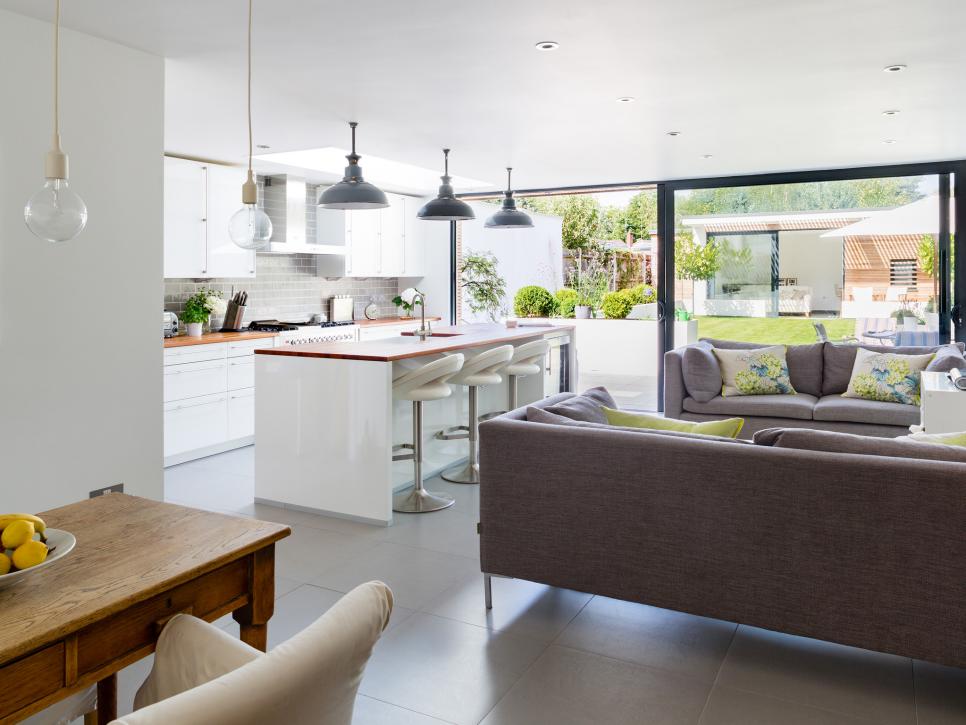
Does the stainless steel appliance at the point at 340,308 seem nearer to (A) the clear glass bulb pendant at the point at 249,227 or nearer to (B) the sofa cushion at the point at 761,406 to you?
(B) the sofa cushion at the point at 761,406

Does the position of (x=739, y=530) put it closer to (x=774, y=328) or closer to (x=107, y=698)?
(x=107, y=698)

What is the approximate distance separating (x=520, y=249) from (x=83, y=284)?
7843mm

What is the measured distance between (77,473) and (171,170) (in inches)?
132

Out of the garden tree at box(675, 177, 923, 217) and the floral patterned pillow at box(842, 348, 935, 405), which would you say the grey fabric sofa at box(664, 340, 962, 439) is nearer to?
the floral patterned pillow at box(842, 348, 935, 405)

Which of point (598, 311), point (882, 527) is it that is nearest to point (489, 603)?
point (882, 527)

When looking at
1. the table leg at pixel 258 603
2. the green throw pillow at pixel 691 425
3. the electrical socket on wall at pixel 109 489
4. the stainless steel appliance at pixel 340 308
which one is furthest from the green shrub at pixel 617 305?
the table leg at pixel 258 603

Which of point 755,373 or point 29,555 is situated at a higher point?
point 755,373

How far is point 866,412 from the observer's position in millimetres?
5656

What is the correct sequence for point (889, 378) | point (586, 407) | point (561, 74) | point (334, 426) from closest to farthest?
point (586, 407) → point (561, 74) → point (334, 426) → point (889, 378)

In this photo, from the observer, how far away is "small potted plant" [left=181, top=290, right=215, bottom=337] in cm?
667

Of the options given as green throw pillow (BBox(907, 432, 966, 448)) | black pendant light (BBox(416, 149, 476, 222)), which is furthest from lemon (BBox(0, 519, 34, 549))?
black pendant light (BBox(416, 149, 476, 222))

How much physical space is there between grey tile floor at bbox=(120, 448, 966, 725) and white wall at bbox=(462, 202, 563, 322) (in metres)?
6.45

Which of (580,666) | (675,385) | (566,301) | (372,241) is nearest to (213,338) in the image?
(372,241)

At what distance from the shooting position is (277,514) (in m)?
4.88
